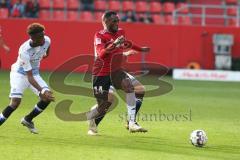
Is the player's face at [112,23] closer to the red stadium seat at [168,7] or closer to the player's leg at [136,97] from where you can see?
the player's leg at [136,97]

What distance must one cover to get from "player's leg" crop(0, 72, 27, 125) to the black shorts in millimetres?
1274

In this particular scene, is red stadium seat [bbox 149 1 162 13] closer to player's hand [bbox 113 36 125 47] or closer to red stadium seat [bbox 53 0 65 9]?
red stadium seat [bbox 53 0 65 9]

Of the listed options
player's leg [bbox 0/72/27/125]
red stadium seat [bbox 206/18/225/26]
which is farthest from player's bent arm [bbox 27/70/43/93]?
red stadium seat [bbox 206/18/225/26]

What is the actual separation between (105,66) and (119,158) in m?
2.81

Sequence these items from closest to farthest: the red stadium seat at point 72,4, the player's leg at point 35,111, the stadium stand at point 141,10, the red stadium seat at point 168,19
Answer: the player's leg at point 35,111 → the stadium stand at point 141,10 → the red stadium seat at point 72,4 → the red stadium seat at point 168,19

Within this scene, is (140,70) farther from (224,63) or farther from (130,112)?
(130,112)

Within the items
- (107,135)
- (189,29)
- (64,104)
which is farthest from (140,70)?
(107,135)

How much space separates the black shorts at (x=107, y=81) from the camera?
1280 cm

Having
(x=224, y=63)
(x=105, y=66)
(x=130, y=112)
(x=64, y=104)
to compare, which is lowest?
(x=224, y=63)

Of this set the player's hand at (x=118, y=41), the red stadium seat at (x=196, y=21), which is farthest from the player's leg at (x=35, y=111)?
the red stadium seat at (x=196, y=21)

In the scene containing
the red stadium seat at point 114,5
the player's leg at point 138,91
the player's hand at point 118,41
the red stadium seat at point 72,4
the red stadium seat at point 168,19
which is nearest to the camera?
the player's hand at point 118,41

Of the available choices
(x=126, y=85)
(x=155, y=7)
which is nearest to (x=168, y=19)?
(x=155, y=7)

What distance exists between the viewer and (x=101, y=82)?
12.8m

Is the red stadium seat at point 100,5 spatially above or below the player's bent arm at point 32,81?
below
